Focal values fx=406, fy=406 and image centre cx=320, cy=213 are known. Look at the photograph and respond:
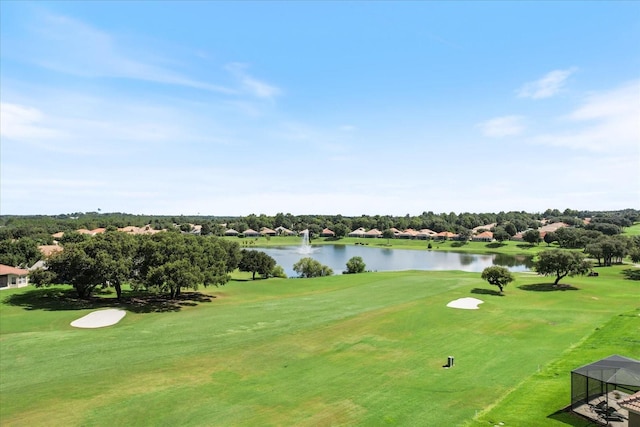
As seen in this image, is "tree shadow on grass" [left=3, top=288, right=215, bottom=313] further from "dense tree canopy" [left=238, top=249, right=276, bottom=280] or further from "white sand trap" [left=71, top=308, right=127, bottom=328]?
"dense tree canopy" [left=238, top=249, right=276, bottom=280]

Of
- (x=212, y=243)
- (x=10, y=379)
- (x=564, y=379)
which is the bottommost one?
(x=10, y=379)

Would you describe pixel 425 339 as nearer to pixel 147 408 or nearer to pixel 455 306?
pixel 455 306

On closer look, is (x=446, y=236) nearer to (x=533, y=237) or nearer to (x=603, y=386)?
(x=533, y=237)

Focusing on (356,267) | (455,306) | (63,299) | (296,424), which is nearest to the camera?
(296,424)

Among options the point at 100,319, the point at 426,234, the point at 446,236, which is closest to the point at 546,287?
the point at 100,319

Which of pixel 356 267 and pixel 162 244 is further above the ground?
pixel 162 244

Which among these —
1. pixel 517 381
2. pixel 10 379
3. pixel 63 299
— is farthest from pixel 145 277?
pixel 517 381


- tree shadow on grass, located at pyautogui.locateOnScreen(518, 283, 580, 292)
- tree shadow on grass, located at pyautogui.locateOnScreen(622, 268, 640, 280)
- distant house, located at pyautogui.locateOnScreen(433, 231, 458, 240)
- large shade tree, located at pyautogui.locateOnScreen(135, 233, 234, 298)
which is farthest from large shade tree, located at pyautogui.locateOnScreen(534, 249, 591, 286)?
distant house, located at pyautogui.locateOnScreen(433, 231, 458, 240)
